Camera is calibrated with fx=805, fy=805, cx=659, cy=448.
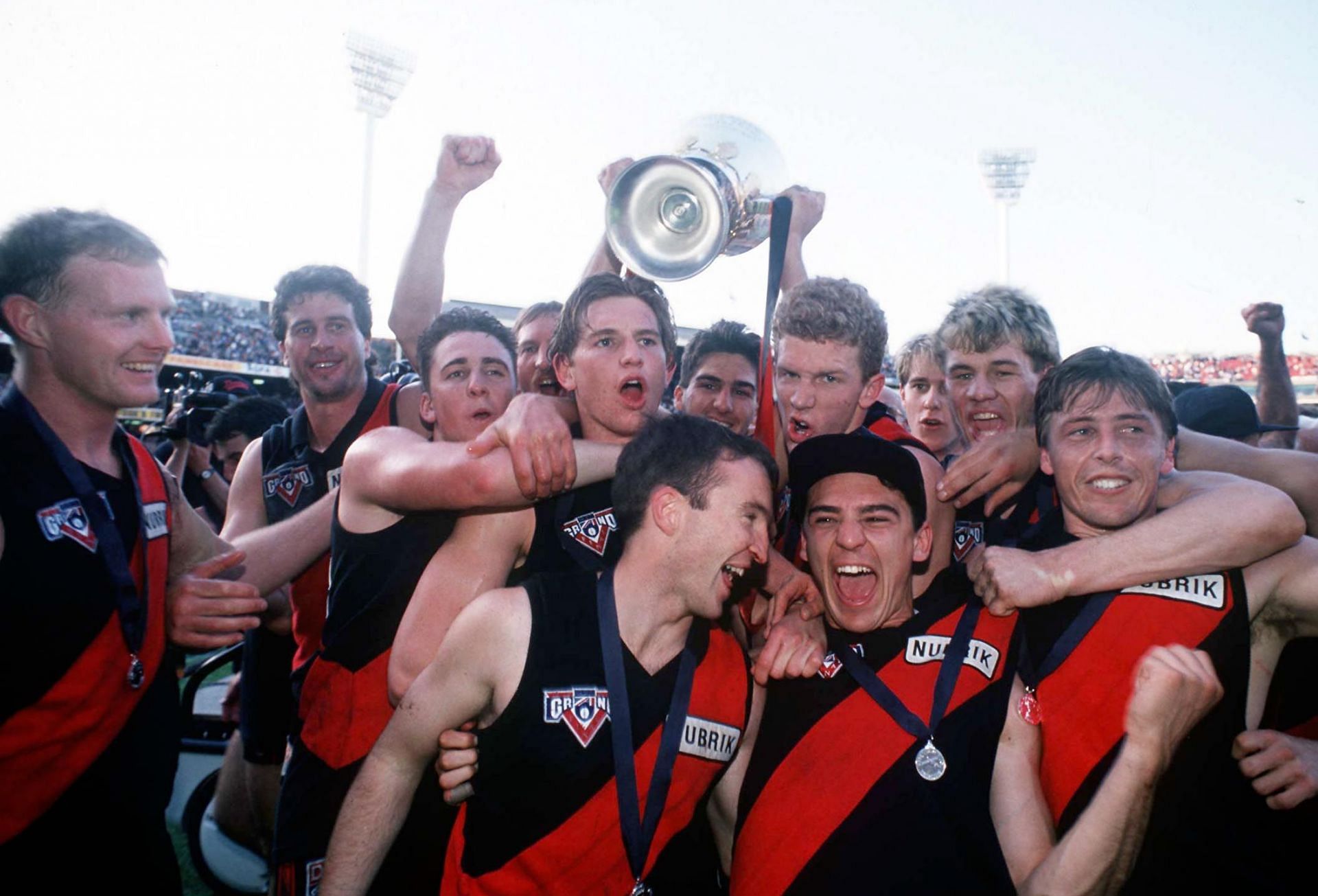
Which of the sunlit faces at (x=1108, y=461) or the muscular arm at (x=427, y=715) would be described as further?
the sunlit faces at (x=1108, y=461)

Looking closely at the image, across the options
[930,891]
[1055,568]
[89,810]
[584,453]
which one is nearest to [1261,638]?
[1055,568]

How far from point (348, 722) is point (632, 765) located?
1.47 meters

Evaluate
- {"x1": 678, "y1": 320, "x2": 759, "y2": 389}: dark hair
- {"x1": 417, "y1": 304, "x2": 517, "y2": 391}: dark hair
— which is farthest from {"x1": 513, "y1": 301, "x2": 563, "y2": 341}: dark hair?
{"x1": 678, "y1": 320, "x2": 759, "y2": 389}: dark hair

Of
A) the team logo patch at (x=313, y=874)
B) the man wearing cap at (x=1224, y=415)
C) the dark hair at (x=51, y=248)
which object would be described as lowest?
the team logo patch at (x=313, y=874)

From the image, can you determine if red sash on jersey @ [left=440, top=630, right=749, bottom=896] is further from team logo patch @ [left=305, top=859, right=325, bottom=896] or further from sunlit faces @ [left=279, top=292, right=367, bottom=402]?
sunlit faces @ [left=279, top=292, right=367, bottom=402]

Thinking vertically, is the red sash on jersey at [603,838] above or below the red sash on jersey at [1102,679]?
below

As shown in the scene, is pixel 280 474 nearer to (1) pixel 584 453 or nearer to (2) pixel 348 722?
(2) pixel 348 722

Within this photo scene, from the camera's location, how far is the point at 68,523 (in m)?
2.75

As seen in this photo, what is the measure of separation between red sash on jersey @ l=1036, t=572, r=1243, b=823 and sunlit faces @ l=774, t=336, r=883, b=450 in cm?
127

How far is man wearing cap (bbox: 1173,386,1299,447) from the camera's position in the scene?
503 cm

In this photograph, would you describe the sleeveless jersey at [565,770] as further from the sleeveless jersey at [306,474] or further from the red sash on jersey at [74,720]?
the sleeveless jersey at [306,474]

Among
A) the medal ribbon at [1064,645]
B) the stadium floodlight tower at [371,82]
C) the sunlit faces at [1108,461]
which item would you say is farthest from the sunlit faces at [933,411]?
the stadium floodlight tower at [371,82]

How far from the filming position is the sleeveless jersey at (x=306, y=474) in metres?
4.33

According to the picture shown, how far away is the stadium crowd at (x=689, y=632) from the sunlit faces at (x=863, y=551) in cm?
1
